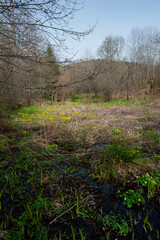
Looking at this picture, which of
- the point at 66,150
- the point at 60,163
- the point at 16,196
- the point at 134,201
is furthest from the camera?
the point at 66,150

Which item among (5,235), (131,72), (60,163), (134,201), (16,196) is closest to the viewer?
(5,235)

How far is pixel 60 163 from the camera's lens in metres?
3.33

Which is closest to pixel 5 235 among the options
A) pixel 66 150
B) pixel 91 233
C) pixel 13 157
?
pixel 91 233

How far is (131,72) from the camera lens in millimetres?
17781

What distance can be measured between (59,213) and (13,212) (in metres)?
0.69

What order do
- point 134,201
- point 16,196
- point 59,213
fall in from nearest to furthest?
point 59,213 → point 134,201 → point 16,196

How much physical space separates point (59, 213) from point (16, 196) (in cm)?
87

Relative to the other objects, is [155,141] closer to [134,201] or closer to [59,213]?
[134,201]

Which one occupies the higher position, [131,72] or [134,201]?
[131,72]

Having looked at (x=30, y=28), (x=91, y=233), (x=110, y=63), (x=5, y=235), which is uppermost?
(x=110, y=63)

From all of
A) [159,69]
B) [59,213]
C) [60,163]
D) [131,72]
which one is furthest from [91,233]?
[159,69]

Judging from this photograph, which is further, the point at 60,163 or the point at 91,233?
the point at 60,163

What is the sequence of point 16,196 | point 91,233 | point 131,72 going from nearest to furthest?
point 91,233
point 16,196
point 131,72

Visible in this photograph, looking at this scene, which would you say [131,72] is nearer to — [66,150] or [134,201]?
[66,150]
